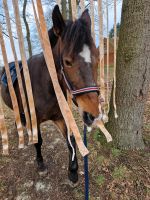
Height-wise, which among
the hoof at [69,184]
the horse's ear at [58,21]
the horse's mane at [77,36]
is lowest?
the hoof at [69,184]

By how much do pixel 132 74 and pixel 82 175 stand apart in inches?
54.9

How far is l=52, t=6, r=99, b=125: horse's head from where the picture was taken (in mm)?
1279

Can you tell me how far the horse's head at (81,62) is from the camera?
4.20 ft

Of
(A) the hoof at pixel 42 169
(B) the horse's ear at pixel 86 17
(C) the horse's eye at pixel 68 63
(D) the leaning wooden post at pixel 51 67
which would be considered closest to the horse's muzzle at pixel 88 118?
(D) the leaning wooden post at pixel 51 67

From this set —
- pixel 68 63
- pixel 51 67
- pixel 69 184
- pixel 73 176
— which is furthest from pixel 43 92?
pixel 69 184

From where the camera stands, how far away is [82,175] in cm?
236

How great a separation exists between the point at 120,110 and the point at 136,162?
2.24 feet

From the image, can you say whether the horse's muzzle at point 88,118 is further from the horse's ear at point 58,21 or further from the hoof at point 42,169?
the hoof at point 42,169

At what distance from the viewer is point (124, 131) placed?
8.21 feet

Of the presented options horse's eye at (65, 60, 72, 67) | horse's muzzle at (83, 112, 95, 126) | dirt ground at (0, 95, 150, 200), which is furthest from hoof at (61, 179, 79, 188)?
horse's eye at (65, 60, 72, 67)

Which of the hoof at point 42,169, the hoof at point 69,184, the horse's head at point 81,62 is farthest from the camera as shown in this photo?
the hoof at point 42,169

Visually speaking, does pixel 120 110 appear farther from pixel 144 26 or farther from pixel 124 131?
pixel 144 26

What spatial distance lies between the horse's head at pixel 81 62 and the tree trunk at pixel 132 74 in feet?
3.18

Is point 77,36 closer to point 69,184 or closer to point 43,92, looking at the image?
point 43,92
